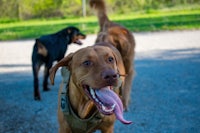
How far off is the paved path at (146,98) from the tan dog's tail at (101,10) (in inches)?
58.1

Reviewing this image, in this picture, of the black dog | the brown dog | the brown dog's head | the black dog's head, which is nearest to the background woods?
the black dog's head

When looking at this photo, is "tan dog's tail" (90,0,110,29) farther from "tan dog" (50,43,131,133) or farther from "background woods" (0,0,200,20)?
"background woods" (0,0,200,20)

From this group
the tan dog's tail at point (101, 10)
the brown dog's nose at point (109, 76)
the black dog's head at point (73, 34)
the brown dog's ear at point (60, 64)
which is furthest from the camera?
the black dog's head at point (73, 34)

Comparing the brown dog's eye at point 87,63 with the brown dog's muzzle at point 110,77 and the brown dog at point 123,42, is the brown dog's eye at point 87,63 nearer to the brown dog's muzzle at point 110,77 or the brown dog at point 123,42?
the brown dog's muzzle at point 110,77

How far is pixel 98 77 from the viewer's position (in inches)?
111

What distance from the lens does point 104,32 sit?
5.40 metres

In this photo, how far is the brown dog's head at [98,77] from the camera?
282 centimetres

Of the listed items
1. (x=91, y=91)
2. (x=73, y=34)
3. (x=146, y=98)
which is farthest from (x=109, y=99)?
(x=73, y=34)

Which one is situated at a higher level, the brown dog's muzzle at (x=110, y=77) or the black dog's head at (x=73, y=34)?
the brown dog's muzzle at (x=110, y=77)

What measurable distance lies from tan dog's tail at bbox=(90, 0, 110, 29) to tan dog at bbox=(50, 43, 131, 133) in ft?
9.42

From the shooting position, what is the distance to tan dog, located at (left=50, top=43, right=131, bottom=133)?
286 centimetres

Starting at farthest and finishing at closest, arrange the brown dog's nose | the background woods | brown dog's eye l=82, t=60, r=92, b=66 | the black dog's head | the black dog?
the background woods
the black dog's head
the black dog
brown dog's eye l=82, t=60, r=92, b=66
the brown dog's nose

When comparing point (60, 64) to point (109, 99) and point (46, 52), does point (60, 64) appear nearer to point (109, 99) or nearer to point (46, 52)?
point (109, 99)

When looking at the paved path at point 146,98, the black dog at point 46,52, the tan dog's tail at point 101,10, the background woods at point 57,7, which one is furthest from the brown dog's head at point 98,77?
the background woods at point 57,7
